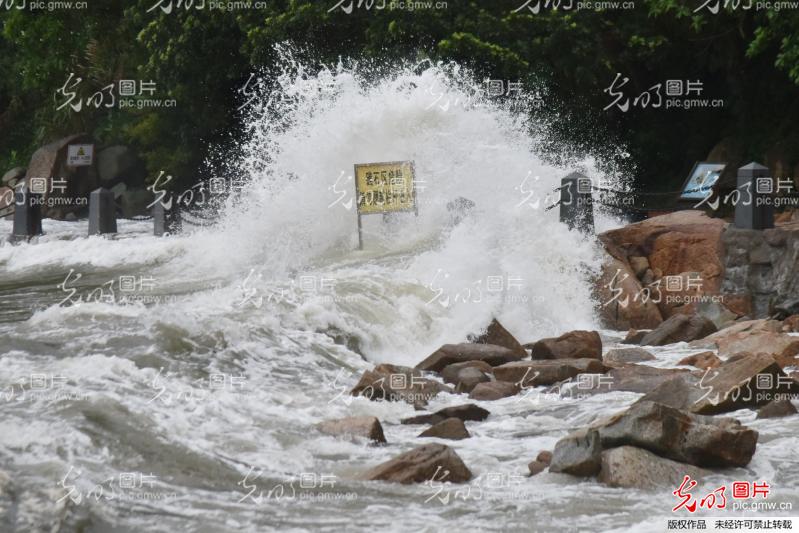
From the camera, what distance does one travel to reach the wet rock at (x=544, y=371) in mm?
8695

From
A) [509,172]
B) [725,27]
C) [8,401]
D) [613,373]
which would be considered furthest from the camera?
[725,27]

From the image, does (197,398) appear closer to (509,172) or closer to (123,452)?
(123,452)

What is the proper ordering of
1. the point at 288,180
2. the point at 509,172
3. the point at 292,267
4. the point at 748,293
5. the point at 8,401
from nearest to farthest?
the point at 8,401 → the point at 748,293 → the point at 292,267 → the point at 509,172 → the point at 288,180

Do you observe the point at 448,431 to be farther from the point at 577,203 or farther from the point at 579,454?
the point at 577,203

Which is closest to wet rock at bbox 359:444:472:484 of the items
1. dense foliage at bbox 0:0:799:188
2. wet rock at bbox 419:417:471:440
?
wet rock at bbox 419:417:471:440

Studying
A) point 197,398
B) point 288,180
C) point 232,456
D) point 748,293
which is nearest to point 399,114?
point 288,180

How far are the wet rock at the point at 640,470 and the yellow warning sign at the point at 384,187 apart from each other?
8.10m

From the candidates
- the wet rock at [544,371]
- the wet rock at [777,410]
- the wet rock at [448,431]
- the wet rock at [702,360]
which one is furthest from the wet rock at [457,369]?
the wet rock at [777,410]

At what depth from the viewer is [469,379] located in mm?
8680

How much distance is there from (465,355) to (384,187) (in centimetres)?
492

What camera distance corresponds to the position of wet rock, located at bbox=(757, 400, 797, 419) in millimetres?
7293

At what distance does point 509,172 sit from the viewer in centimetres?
1449

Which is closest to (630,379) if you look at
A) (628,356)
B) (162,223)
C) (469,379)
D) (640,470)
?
(469,379)

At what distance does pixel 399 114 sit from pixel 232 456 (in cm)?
1063
